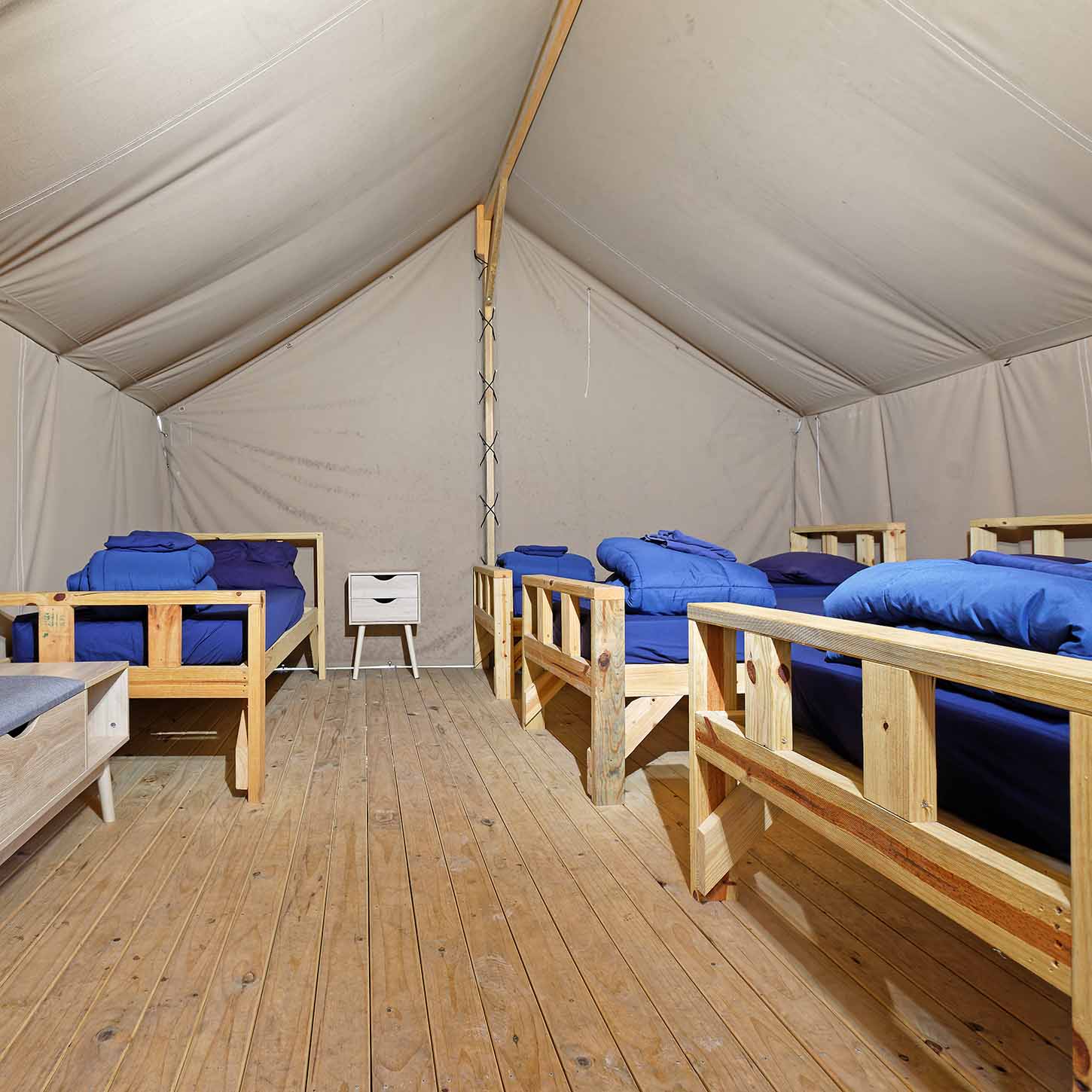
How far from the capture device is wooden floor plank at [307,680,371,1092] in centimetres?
102

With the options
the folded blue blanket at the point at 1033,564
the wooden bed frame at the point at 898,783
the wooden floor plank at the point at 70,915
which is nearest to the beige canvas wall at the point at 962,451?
the folded blue blanket at the point at 1033,564

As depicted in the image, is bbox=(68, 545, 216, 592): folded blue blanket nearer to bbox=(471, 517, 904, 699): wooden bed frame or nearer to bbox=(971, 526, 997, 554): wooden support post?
bbox=(471, 517, 904, 699): wooden bed frame

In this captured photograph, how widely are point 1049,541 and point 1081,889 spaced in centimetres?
286

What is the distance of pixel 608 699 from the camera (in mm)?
2027

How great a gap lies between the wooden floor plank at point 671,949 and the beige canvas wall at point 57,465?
2.00m

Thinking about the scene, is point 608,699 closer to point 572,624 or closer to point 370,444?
point 572,624

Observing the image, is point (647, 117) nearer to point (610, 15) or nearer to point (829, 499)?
point (610, 15)

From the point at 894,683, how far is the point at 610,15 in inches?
110

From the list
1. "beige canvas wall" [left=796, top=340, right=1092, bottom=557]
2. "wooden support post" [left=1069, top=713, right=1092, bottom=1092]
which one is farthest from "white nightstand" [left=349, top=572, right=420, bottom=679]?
"wooden support post" [left=1069, top=713, right=1092, bottom=1092]

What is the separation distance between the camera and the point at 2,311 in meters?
2.45

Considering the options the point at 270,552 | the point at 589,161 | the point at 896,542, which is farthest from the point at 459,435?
the point at 896,542

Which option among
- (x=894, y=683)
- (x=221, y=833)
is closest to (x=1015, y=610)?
(x=894, y=683)

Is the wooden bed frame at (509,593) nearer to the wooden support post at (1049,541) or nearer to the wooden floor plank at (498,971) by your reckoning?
the wooden support post at (1049,541)

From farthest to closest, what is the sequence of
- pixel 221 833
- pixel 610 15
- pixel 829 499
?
1. pixel 829 499
2. pixel 610 15
3. pixel 221 833
